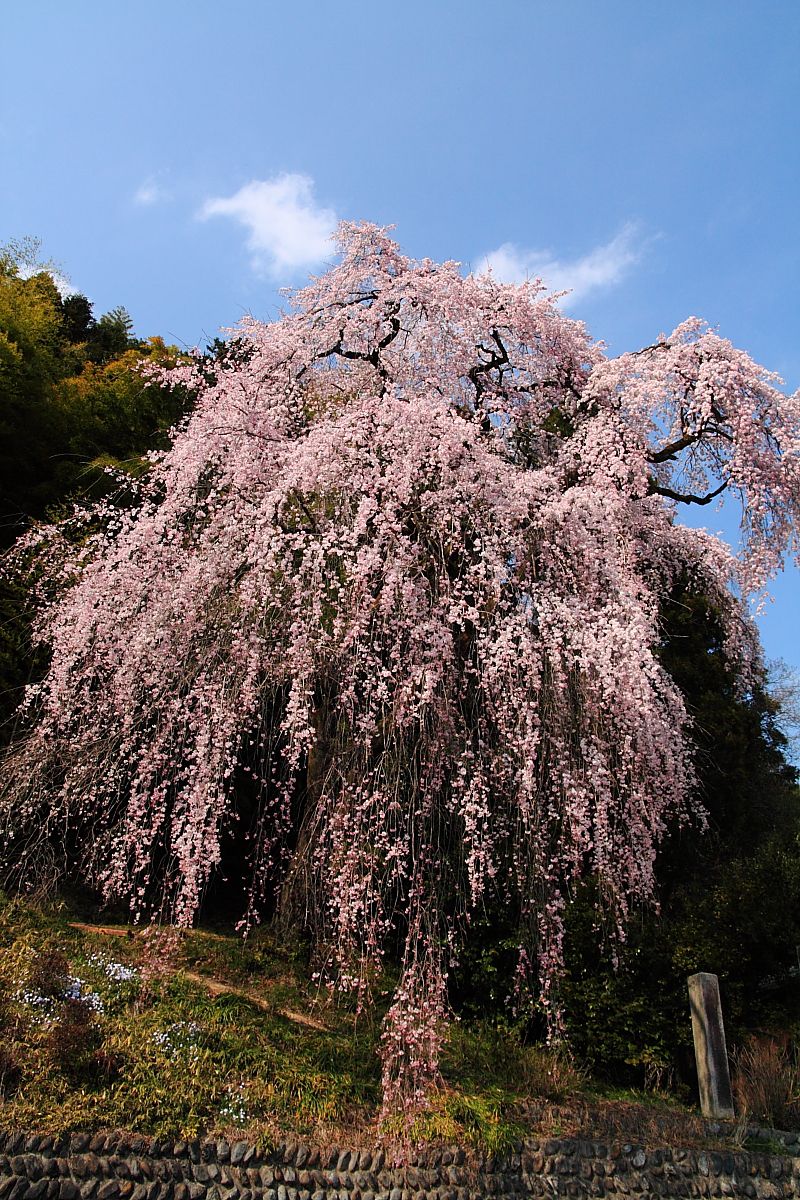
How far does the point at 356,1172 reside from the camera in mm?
3836

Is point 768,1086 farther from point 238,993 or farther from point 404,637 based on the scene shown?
point 404,637

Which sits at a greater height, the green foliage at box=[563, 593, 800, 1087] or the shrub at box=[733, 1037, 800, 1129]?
the green foliage at box=[563, 593, 800, 1087]

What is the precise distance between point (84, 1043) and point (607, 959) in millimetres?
3094

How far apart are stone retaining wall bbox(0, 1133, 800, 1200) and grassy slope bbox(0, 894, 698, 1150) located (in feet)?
0.35

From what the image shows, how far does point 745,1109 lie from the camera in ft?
16.0

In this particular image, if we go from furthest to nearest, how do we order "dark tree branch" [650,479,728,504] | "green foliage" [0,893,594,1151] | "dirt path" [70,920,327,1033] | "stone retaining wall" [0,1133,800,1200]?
"dark tree branch" [650,479,728,504], "dirt path" [70,920,327,1033], "green foliage" [0,893,594,1151], "stone retaining wall" [0,1133,800,1200]

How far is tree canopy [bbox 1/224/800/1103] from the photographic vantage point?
4547mm

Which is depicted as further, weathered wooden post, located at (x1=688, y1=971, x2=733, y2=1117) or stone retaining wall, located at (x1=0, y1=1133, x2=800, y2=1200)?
weathered wooden post, located at (x1=688, y1=971, x2=733, y2=1117)

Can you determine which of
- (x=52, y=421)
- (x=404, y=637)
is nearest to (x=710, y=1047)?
(x=404, y=637)

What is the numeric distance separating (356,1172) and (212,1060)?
→ 94cm

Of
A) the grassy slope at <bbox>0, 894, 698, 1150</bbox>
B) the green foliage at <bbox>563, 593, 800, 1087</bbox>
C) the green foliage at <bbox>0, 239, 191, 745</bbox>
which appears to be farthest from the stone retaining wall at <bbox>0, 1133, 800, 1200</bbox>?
the green foliage at <bbox>0, 239, 191, 745</bbox>

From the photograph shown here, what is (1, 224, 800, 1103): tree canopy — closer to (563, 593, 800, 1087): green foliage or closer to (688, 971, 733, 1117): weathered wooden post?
(563, 593, 800, 1087): green foliage

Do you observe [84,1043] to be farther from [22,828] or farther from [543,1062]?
[543,1062]

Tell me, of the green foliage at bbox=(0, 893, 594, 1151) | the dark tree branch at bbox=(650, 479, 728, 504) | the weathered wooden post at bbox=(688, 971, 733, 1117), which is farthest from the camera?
the dark tree branch at bbox=(650, 479, 728, 504)
